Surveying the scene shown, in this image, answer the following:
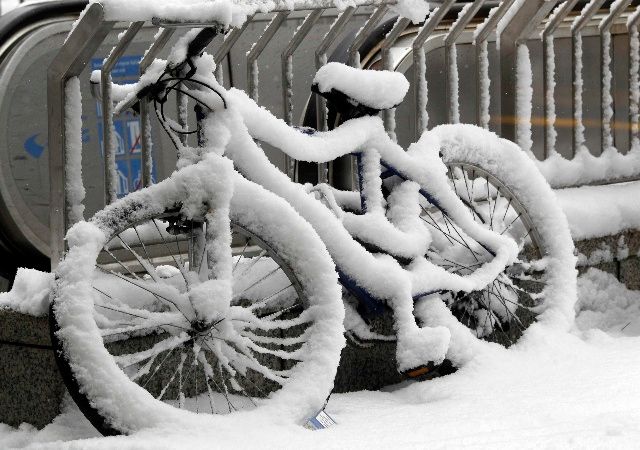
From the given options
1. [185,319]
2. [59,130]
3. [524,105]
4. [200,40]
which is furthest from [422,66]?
[185,319]

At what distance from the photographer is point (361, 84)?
5.38m

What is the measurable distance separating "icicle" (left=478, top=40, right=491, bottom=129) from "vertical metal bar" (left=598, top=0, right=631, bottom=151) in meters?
1.02

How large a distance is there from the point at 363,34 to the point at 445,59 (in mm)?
755

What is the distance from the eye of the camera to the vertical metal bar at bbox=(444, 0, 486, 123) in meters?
6.62

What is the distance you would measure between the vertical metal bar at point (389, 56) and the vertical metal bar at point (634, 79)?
1.94m

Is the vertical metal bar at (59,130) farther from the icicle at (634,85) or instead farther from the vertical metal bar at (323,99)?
the icicle at (634,85)

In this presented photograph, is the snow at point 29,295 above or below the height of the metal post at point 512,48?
below

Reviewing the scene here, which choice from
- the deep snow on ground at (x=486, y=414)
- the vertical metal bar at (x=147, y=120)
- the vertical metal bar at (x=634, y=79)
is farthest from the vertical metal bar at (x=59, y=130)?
the vertical metal bar at (x=634, y=79)

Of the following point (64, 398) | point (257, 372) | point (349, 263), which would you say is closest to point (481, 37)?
point (349, 263)

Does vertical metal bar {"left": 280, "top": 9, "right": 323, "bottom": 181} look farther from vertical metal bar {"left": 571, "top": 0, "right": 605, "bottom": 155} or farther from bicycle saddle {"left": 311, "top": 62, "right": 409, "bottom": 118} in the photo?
vertical metal bar {"left": 571, "top": 0, "right": 605, "bottom": 155}

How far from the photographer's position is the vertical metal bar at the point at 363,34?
6000 mm

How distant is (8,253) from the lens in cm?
662

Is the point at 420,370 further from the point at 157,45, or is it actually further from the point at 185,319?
the point at 157,45

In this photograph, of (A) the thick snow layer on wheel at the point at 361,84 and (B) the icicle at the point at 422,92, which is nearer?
(A) the thick snow layer on wheel at the point at 361,84
